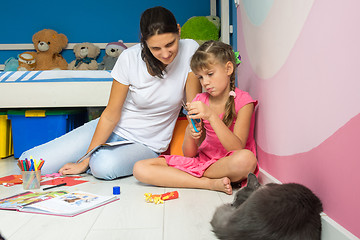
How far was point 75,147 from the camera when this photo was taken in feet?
5.98

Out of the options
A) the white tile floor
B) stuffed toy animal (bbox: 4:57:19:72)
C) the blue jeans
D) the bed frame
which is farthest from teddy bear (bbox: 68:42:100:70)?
the white tile floor

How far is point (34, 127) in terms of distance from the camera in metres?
2.33

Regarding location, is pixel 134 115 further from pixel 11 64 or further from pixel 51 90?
pixel 11 64

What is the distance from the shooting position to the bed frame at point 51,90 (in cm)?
232

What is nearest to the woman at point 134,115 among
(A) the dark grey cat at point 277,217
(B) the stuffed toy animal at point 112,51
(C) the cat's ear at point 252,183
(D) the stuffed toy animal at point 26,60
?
(C) the cat's ear at point 252,183

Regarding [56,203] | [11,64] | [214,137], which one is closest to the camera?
[56,203]

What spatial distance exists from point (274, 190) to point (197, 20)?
6.52ft

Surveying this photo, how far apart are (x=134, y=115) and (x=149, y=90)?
6.7 inches

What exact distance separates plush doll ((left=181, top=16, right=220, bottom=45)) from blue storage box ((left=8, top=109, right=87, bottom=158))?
1.00 metres

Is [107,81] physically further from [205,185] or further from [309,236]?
[309,236]

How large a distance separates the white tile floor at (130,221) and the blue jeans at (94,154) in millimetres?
303

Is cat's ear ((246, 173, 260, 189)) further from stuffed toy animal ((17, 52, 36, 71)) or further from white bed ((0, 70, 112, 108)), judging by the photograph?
stuffed toy animal ((17, 52, 36, 71))

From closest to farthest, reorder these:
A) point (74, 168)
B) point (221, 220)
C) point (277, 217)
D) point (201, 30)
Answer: point (277, 217) < point (221, 220) < point (74, 168) < point (201, 30)

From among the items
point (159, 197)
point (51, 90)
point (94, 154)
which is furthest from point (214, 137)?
point (51, 90)
